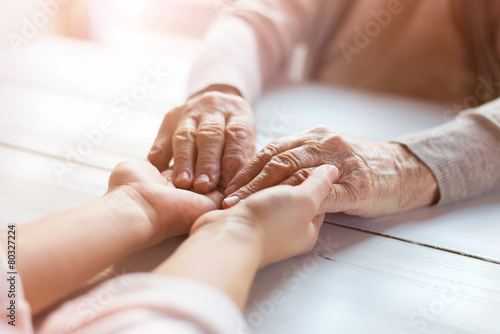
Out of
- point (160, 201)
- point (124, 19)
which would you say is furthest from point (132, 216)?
point (124, 19)

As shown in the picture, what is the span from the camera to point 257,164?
2.37 ft

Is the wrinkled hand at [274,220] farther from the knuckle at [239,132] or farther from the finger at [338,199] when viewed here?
the knuckle at [239,132]

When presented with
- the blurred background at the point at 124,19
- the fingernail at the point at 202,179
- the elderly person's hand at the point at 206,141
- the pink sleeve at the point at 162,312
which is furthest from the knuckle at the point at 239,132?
the blurred background at the point at 124,19

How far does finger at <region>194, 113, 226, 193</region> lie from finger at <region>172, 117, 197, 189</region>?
1cm

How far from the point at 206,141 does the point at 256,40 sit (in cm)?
53

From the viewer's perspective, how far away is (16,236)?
1.76 ft

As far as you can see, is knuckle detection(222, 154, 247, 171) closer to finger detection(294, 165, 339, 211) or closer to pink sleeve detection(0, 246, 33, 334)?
finger detection(294, 165, 339, 211)

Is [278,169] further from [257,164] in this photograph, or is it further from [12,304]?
[12,304]

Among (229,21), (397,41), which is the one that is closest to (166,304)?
(229,21)

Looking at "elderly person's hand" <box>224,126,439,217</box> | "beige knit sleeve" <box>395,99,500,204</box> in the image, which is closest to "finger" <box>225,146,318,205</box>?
"elderly person's hand" <box>224,126,439,217</box>

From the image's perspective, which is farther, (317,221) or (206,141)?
(206,141)

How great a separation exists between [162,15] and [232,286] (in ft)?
6.63

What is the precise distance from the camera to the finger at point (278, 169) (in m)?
0.68

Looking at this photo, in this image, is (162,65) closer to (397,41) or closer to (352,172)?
(397,41)
